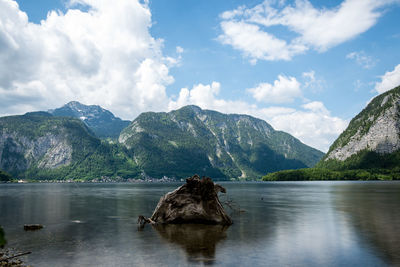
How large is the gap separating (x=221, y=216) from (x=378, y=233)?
16.0 metres

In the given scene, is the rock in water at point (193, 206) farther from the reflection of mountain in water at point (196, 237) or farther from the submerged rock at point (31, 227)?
the submerged rock at point (31, 227)

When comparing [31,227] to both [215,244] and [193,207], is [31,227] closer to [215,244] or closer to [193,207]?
[193,207]

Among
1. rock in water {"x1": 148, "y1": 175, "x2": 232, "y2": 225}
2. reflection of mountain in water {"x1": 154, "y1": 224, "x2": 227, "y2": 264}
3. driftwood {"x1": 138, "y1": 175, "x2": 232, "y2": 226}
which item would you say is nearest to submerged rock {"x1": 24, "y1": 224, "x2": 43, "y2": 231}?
driftwood {"x1": 138, "y1": 175, "x2": 232, "y2": 226}

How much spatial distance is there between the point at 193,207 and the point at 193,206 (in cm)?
13

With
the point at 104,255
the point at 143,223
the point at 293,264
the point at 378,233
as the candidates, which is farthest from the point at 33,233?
the point at 378,233

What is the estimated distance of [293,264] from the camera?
716 inches

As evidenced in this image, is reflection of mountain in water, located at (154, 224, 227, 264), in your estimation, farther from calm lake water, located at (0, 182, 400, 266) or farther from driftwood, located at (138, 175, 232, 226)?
driftwood, located at (138, 175, 232, 226)

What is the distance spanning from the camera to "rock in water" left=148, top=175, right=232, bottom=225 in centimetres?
3491

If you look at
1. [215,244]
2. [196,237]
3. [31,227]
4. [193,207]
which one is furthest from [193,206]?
[31,227]

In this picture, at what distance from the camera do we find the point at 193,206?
35.4 m

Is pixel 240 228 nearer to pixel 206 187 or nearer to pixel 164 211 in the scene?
pixel 206 187

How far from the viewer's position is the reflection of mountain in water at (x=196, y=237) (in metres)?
20.3

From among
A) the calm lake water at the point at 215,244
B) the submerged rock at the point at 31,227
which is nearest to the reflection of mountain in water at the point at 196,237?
the calm lake water at the point at 215,244

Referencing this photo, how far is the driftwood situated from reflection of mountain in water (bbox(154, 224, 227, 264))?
130 cm
